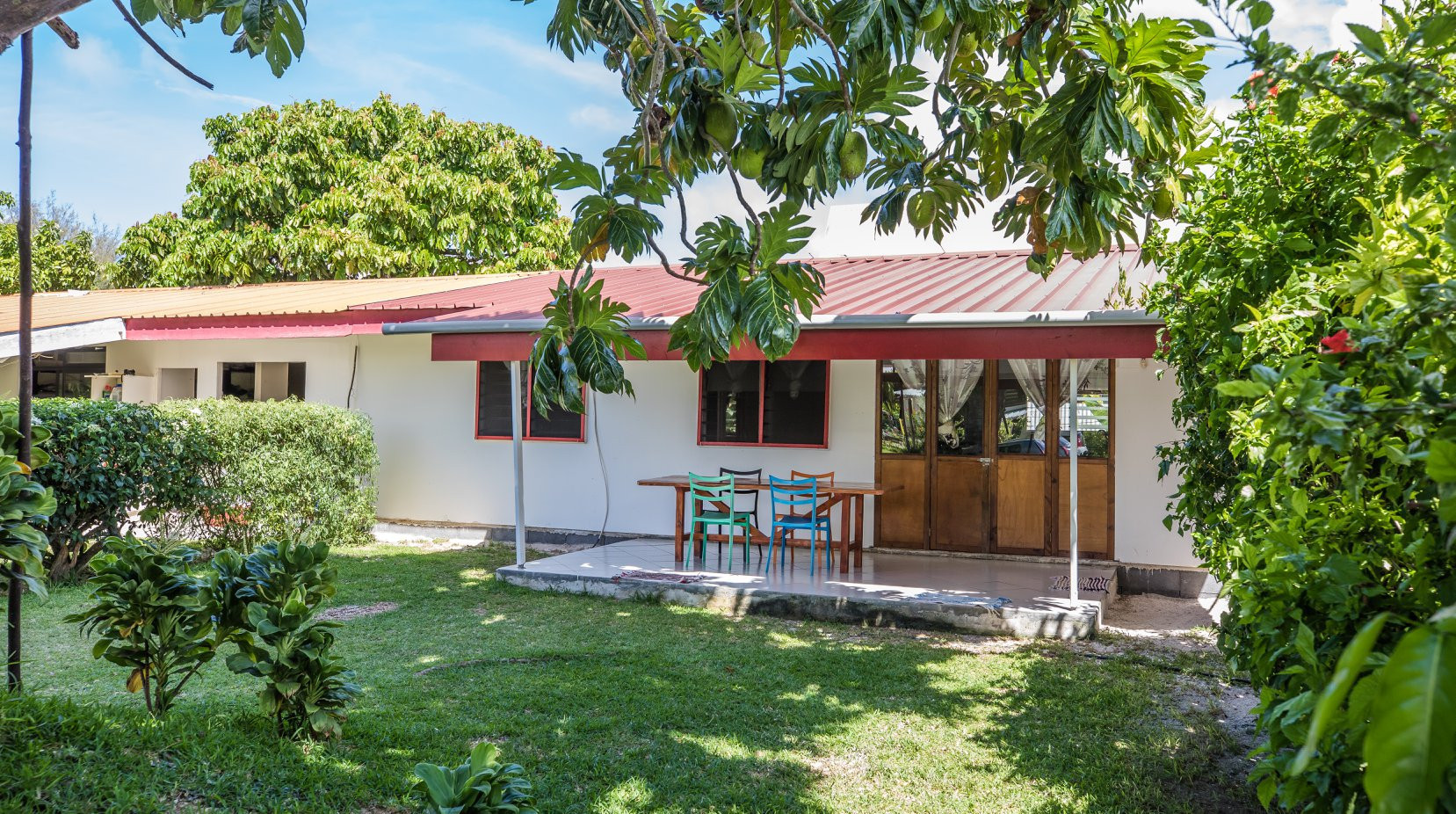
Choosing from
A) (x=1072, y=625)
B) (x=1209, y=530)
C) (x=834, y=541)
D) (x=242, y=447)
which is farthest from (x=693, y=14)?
(x=242, y=447)

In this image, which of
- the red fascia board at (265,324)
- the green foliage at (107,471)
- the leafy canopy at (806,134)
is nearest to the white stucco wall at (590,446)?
the red fascia board at (265,324)

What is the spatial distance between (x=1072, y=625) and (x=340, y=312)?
8.74 meters

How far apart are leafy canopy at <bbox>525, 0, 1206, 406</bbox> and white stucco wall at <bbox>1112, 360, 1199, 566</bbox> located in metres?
5.88

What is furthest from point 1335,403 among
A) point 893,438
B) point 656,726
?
point 893,438

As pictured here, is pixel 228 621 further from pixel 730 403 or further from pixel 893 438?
pixel 893 438

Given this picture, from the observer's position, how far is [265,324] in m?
11.6

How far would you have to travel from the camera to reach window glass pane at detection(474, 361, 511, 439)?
11688 millimetres

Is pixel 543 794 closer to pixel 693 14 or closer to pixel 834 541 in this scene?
pixel 693 14

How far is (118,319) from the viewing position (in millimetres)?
12055

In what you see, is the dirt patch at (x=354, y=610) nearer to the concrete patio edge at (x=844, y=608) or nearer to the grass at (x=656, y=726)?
the grass at (x=656, y=726)

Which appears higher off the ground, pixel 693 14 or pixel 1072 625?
pixel 693 14

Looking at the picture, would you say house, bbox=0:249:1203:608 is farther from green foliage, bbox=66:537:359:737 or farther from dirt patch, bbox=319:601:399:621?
green foliage, bbox=66:537:359:737

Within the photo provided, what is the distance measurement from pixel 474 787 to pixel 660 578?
6.30 metres

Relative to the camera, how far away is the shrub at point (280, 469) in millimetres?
9695
